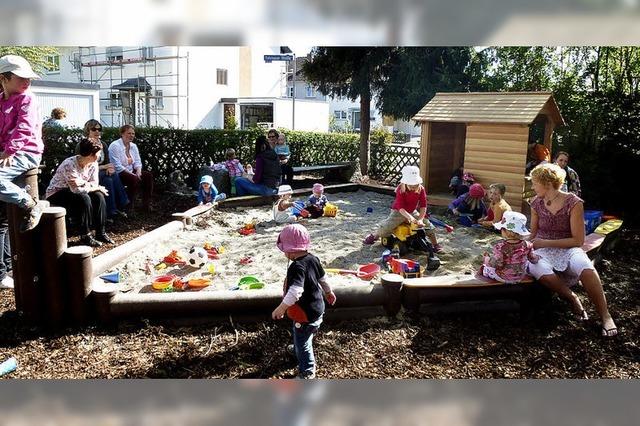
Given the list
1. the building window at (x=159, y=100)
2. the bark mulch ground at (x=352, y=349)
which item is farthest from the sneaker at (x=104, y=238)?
the building window at (x=159, y=100)

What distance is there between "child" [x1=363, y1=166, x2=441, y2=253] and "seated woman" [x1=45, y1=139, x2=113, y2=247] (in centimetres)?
309

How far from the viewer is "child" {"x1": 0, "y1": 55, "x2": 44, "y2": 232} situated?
3.36m

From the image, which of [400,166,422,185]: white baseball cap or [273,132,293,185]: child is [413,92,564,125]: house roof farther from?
[400,166,422,185]: white baseball cap

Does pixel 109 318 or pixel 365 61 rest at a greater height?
pixel 365 61

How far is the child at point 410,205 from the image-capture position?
18.4 feet

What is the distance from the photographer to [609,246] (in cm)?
627

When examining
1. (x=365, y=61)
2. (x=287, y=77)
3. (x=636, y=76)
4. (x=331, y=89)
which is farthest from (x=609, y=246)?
(x=287, y=77)

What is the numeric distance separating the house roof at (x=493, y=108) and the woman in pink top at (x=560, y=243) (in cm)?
383

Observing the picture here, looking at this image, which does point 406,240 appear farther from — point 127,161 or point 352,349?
point 127,161

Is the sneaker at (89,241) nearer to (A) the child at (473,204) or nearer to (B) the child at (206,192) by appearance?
(B) the child at (206,192)

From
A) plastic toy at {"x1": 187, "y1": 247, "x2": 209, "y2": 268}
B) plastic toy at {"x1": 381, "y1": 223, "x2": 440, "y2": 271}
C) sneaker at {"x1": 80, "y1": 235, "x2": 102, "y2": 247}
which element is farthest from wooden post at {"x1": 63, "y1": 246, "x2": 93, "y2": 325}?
plastic toy at {"x1": 381, "y1": 223, "x2": 440, "y2": 271}

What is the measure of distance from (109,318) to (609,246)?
542 centimetres

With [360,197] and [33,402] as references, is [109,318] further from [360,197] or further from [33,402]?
[360,197]

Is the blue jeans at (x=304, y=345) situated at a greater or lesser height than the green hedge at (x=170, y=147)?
Answer: lesser
